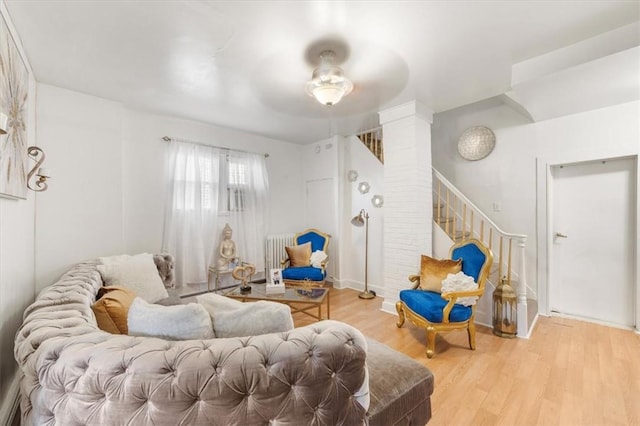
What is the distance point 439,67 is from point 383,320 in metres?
2.76

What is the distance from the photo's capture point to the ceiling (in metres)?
1.66

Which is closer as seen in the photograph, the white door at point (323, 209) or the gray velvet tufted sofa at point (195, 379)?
the gray velvet tufted sofa at point (195, 379)

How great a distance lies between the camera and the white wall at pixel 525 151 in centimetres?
279

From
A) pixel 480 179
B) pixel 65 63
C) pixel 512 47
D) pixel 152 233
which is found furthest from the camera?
pixel 480 179

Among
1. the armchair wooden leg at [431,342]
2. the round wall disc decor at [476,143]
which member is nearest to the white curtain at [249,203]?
the armchair wooden leg at [431,342]

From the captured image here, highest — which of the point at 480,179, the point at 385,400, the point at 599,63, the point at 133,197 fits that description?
the point at 599,63

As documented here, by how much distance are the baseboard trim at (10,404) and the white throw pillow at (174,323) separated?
1.26 meters

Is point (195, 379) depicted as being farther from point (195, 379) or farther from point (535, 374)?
point (535, 374)

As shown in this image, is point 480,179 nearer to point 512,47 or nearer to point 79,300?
point 512,47

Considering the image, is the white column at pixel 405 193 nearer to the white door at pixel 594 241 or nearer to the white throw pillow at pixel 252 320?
the white door at pixel 594 241

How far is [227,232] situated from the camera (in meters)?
3.88

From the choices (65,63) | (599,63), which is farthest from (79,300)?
(599,63)

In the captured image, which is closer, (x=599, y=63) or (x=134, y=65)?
(x=599, y=63)

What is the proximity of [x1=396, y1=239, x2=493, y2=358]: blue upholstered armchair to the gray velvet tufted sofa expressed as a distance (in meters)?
1.54
